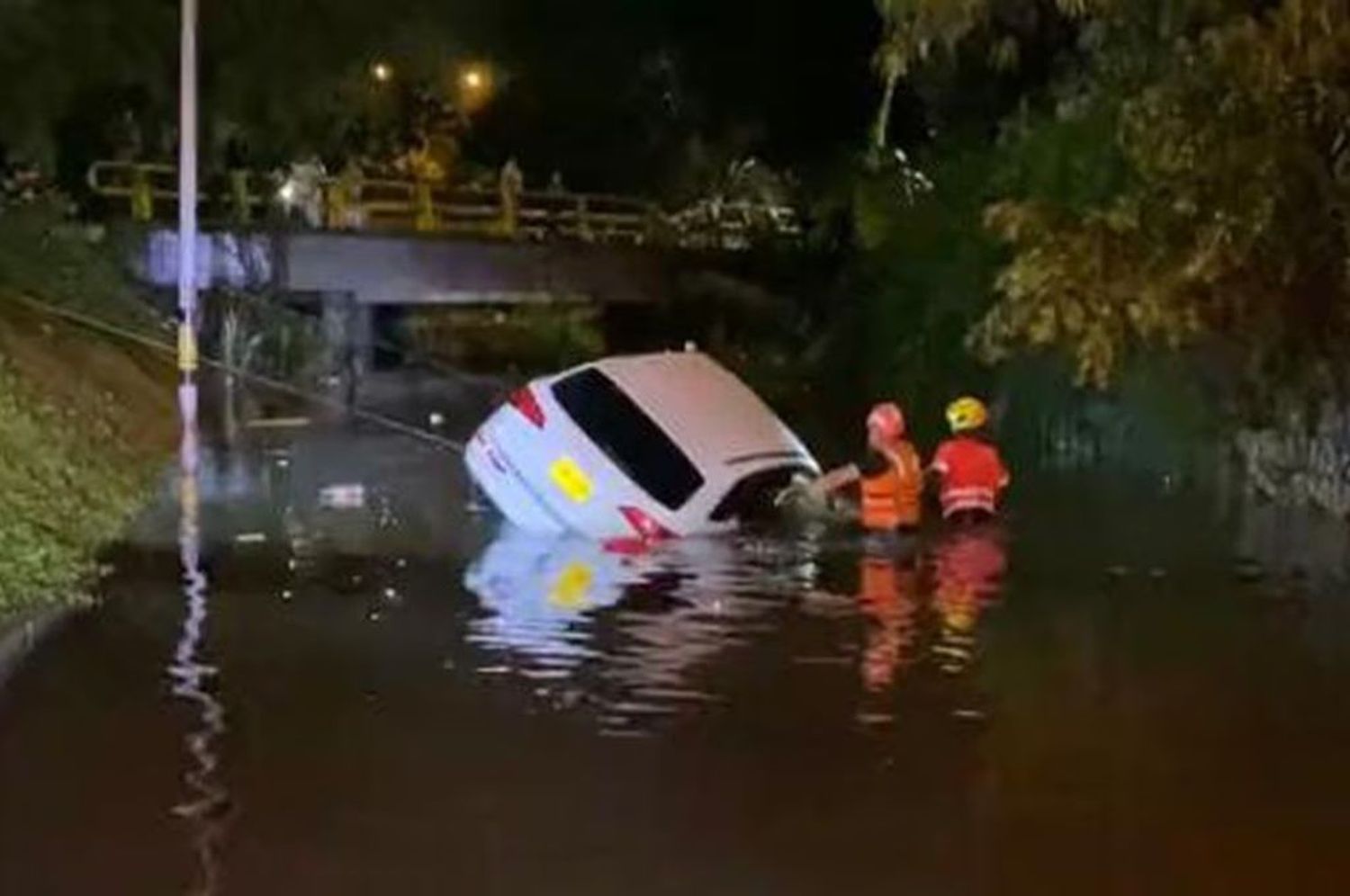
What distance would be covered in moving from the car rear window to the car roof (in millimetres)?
82

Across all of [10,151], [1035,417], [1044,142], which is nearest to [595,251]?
[10,151]

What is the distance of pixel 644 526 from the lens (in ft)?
65.6

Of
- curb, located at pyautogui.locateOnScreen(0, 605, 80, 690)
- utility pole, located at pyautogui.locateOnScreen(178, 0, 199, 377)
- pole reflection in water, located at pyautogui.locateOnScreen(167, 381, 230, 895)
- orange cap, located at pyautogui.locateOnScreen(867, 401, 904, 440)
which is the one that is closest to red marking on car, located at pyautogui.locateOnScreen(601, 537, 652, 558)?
orange cap, located at pyautogui.locateOnScreen(867, 401, 904, 440)

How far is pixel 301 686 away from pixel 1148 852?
499cm

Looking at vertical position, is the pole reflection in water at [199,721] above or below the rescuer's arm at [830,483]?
below

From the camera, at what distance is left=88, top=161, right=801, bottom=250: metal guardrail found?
39.1m

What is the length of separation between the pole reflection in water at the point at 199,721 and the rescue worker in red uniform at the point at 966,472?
6101mm

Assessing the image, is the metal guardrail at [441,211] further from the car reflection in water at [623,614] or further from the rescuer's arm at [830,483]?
the car reflection in water at [623,614]

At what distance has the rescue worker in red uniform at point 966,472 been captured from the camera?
21.0 m

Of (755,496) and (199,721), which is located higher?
(755,496)

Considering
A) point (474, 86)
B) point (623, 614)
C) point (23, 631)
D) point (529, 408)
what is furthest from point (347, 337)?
point (23, 631)

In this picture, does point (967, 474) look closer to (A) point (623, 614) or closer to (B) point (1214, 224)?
(B) point (1214, 224)

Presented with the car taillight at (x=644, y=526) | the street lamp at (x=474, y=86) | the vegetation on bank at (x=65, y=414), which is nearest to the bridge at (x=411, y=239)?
the street lamp at (x=474, y=86)

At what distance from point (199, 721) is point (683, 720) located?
2.36 meters
